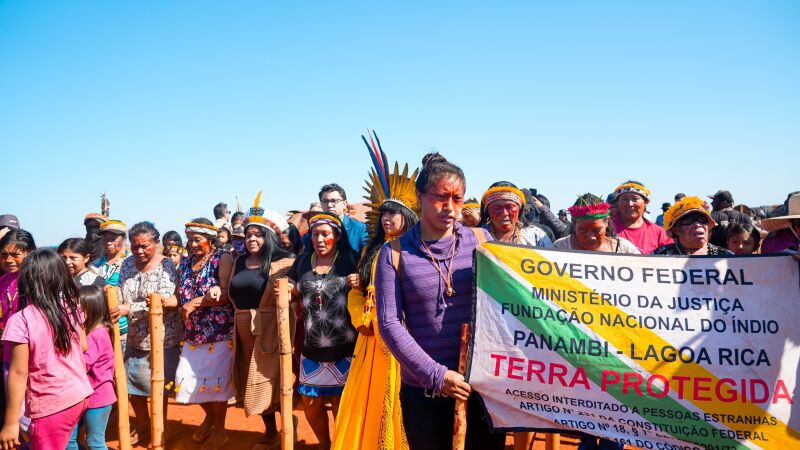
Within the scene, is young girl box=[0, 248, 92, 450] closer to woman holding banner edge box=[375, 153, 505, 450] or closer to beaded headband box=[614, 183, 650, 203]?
woman holding banner edge box=[375, 153, 505, 450]

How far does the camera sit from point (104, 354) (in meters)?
4.13

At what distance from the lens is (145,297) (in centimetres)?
532

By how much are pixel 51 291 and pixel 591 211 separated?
12.1 feet

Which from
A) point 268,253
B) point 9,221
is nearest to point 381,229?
point 268,253

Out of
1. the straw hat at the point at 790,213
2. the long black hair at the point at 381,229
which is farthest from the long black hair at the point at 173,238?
the straw hat at the point at 790,213

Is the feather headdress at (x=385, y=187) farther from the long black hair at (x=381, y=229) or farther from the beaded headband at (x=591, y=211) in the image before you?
the beaded headband at (x=591, y=211)

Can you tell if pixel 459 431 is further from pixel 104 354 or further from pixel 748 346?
pixel 104 354

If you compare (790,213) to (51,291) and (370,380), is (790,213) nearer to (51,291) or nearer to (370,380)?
(370,380)

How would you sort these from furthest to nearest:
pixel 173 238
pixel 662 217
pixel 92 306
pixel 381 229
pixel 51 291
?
pixel 662 217, pixel 173 238, pixel 381 229, pixel 92 306, pixel 51 291

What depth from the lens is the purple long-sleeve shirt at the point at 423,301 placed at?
2.74 meters

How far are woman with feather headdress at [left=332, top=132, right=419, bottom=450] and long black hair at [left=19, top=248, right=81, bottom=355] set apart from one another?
1891 millimetres

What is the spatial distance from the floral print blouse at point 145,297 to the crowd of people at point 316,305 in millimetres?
13

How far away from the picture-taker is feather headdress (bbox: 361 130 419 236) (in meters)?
4.98

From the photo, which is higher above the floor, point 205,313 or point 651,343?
point 651,343
